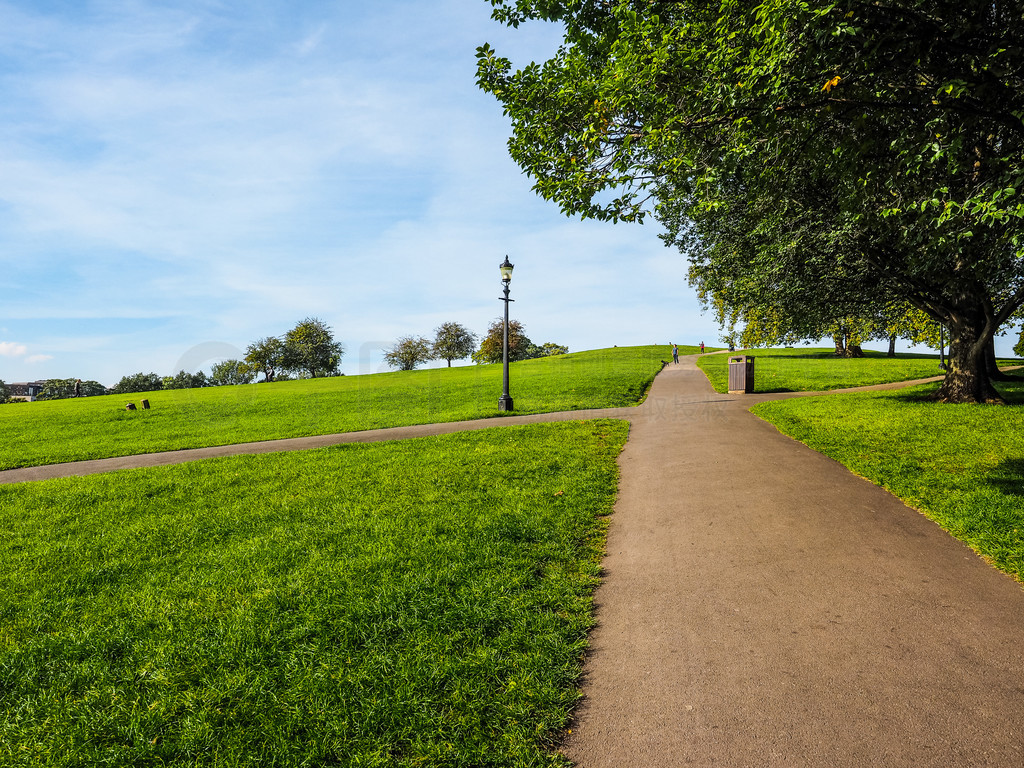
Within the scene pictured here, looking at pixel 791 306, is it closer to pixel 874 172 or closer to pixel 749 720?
pixel 874 172

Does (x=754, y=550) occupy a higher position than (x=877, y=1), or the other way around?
(x=877, y=1)

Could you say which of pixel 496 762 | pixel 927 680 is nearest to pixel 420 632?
pixel 496 762

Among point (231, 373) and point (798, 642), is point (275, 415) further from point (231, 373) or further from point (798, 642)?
point (231, 373)

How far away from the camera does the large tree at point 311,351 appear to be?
81.6 m

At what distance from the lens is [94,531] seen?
22.5 feet

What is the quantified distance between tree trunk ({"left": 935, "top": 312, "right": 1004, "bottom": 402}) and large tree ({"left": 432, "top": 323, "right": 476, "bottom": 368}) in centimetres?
7663

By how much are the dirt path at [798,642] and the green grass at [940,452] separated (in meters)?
0.40

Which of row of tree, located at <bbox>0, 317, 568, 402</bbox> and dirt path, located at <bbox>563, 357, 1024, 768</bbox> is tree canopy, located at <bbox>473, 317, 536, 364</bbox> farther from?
dirt path, located at <bbox>563, 357, 1024, 768</bbox>

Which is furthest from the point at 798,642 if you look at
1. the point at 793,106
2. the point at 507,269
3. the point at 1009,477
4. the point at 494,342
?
the point at 494,342

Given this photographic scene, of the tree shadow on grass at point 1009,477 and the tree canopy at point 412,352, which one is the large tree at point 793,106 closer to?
the tree shadow on grass at point 1009,477

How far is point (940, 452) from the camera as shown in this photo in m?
8.87

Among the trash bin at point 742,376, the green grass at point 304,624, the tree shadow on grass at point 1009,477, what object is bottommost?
the green grass at point 304,624

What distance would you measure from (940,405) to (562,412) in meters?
10.7

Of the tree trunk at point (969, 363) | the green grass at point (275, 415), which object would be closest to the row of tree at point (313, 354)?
the green grass at point (275, 415)
